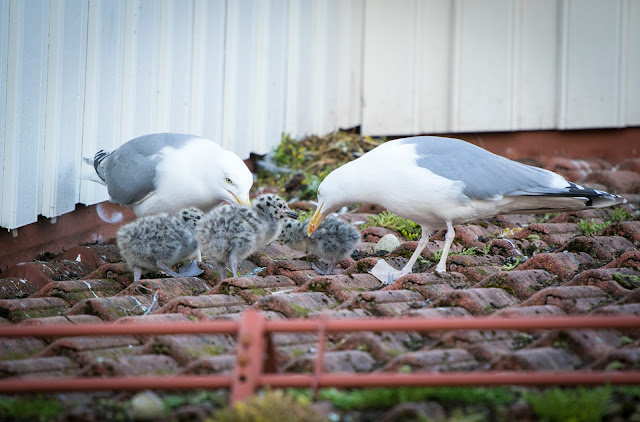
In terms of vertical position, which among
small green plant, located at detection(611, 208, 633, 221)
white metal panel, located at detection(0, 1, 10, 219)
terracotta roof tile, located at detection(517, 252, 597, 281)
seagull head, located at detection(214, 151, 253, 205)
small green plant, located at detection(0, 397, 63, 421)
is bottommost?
small green plant, located at detection(0, 397, 63, 421)

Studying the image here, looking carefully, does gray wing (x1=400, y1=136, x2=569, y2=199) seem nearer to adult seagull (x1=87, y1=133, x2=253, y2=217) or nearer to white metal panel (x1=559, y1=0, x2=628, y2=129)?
adult seagull (x1=87, y1=133, x2=253, y2=217)

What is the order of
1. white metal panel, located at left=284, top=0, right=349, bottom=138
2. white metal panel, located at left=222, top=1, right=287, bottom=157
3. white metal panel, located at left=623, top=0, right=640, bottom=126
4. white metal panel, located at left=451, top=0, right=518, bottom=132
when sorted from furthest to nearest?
white metal panel, located at left=451, top=0, right=518, bottom=132
white metal panel, located at left=623, top=0, right=640, bottom=126
white metal panel, located at left=284, top=0, right=349, bottom=138
white metal panel, located at left=222, top=1, right=287, bottom=157

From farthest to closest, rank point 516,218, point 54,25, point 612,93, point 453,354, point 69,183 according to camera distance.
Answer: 1. point 612,93
2. point 516,218
3. point 69,183
4. point 54,25
5. point 453,354

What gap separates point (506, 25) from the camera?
11.2 metres

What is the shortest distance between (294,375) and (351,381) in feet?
0.72

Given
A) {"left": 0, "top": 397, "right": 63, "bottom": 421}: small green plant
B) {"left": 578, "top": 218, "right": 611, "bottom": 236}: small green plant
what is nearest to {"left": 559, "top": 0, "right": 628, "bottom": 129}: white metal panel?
{"left": 578, "top": 218, "right": 611, "bottom": 236}: small green plant

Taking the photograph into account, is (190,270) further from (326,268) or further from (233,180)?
(326,268)

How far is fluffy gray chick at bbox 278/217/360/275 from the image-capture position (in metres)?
6.00

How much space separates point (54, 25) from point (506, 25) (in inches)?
263

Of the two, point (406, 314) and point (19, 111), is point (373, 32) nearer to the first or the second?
point (19, 111)

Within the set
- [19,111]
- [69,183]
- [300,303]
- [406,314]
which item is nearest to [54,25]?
[19,111]

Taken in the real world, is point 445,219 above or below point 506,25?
below

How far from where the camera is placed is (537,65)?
1122 cm

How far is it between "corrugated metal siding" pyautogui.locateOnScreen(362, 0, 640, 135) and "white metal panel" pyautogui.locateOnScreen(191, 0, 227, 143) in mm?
3251
